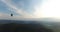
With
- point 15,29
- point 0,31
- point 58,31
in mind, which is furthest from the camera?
point 15,29

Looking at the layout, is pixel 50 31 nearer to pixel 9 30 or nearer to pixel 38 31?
pixel 38 31

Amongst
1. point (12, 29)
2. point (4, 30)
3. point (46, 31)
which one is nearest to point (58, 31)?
point (46, 31)

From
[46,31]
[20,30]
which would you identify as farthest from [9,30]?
[46,31]

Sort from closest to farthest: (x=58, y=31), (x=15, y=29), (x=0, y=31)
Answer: (x=58, y=31), (x=0, y=31), (x=15, y=29)

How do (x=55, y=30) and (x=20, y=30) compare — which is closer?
(x=55, y=30)

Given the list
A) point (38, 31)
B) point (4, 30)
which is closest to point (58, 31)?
point (38, 31)

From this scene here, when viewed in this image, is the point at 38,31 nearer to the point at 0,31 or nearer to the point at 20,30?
the point at 20,30

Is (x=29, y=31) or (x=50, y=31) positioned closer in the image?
(x=50, y=31)

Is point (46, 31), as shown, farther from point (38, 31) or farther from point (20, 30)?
point (20, 30)
